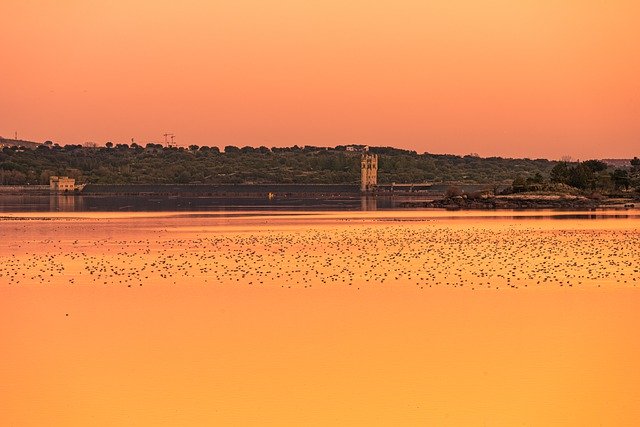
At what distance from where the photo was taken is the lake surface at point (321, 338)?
46.9ft

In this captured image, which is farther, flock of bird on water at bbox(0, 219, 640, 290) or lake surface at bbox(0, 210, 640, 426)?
flock of bird on water at bbox(0, 219, 640, 290)

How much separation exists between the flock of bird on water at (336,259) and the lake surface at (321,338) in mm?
140

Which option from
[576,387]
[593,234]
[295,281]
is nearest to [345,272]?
[295,281]

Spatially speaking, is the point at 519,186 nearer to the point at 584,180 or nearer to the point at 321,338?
the point at 584,180

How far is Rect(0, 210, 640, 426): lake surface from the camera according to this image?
1429 cm

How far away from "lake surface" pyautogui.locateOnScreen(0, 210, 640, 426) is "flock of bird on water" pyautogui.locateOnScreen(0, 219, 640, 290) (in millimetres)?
140

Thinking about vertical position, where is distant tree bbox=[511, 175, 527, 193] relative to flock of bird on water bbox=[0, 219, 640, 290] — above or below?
above

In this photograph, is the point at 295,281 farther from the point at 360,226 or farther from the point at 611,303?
the point at 360,226

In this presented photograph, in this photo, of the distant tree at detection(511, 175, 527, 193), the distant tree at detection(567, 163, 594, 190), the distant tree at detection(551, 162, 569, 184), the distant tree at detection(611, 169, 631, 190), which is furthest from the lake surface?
the distant tree at detection(611, 169, 631, 190)

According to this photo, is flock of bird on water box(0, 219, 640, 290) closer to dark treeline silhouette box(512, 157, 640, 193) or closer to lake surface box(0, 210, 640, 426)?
lake surface box(0, 210, 640, 426)

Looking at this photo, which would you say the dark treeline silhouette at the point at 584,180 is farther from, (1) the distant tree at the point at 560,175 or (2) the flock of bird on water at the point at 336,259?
(2) the flock of bird on water at the point at 336,259

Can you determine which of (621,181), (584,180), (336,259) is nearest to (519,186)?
(584,180)

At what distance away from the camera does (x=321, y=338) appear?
19.8m

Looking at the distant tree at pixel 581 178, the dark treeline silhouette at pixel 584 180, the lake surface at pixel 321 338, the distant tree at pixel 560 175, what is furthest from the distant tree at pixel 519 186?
the lake surface at pixel 321 338
